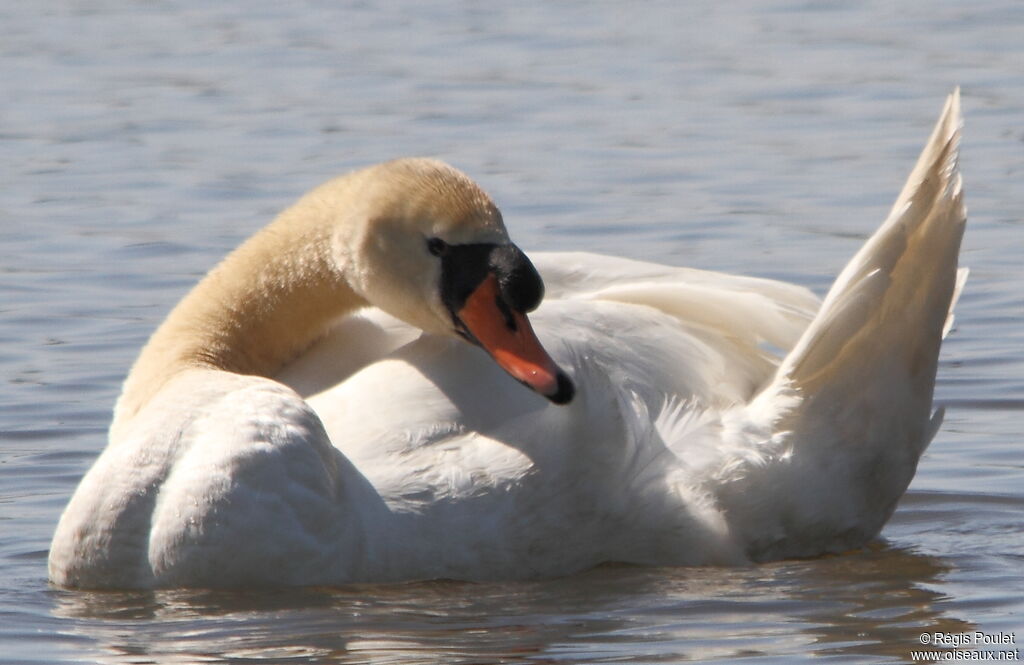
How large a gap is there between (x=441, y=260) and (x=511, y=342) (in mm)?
340

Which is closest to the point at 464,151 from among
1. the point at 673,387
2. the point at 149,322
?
the point at 149,322

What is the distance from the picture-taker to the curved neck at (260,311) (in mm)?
5973

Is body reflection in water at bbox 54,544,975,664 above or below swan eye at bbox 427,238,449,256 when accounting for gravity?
below

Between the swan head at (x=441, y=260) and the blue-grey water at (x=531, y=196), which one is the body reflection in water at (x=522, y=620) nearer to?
the blue-grey water at (x=531, y=196)

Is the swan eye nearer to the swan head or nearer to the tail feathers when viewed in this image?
the swan head

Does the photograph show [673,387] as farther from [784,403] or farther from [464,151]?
[464,151]

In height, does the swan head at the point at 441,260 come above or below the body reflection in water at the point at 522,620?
above

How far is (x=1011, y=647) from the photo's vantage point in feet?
16.9

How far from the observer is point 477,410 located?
566 cm

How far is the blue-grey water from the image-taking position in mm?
5453

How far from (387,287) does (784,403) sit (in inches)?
43.8

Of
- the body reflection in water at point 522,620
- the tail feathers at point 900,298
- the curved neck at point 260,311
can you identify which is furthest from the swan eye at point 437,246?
the tail feathers at point 900,298

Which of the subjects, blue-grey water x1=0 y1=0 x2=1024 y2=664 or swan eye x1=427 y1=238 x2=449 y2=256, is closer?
blue-grey water x1=0 y1=0 x2=1024 y2=664

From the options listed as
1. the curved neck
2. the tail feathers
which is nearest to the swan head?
the curved neck
